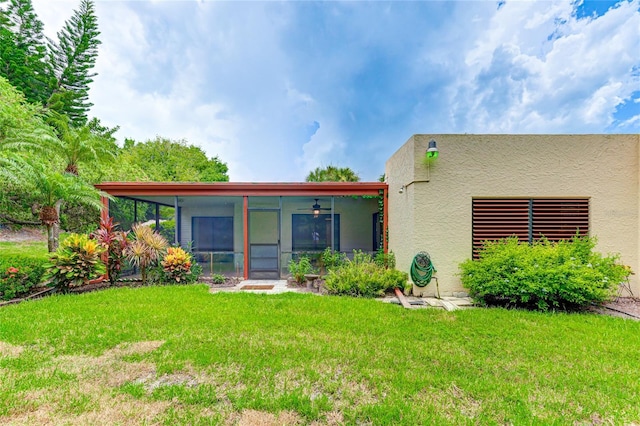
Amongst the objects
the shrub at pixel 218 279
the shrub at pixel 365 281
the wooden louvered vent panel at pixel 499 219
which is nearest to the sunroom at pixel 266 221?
the shrub at pixel 218 279

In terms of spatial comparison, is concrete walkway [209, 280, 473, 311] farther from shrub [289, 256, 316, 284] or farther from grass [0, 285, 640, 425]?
grass [0, 285, 640, 425]

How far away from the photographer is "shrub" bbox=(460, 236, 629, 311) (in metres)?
5.03

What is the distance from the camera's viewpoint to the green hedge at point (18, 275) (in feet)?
20.6

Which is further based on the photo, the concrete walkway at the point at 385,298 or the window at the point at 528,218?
the window at the point at 528,218

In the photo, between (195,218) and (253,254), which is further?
(195,218)

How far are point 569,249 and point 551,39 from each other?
867 cm

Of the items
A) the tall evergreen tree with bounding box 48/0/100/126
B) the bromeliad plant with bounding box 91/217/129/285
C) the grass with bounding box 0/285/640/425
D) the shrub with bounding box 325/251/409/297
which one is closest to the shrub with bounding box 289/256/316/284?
the shrub with bounding box 325/251/409/297

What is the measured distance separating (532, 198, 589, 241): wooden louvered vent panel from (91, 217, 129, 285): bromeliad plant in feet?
33.1

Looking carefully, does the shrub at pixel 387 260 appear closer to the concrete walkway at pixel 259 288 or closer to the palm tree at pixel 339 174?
the concrete walkway at pixel 259 288

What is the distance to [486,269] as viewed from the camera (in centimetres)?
566

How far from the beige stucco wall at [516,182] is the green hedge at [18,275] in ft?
29.5

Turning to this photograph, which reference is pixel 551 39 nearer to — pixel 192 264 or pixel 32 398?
pixel 192 264

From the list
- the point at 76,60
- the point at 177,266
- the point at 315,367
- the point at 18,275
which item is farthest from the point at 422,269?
the point at 76,60

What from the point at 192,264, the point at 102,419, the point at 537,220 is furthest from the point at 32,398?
the point at 537,220
